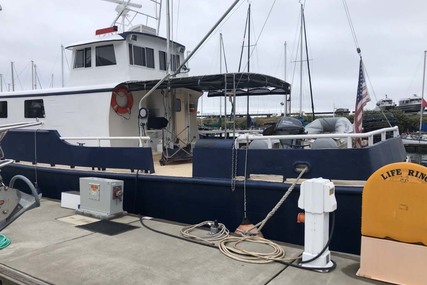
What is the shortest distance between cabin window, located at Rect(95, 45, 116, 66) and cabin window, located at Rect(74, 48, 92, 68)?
8.7 inches

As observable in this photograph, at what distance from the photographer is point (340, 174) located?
4129mm

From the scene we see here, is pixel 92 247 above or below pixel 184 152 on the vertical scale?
below

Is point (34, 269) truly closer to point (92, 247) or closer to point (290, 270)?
point (92, 247)

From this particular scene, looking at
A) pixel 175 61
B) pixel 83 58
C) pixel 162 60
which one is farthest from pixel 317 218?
pixel 83 58

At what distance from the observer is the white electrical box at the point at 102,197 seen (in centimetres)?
560

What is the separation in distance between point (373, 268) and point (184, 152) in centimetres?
Answer: 416

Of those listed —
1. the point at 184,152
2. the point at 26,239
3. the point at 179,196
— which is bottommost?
the point at 26,239

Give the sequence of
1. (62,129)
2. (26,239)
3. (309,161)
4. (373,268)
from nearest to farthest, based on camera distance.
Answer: (373,268), (309,161), (26,239), (62,129)

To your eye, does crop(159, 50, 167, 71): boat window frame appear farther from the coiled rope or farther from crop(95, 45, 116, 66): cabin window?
the coiled rope

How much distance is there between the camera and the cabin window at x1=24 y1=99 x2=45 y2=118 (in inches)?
306

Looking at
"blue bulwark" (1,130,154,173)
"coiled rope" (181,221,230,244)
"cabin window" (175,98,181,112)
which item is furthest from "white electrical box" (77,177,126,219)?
"cabin window" (175,98,181,112)

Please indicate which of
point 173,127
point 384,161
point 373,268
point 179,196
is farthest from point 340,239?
point 173,127

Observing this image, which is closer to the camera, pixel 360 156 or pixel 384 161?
pixel 360 156

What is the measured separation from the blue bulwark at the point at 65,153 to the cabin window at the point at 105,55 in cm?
202
